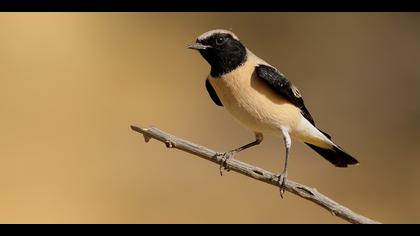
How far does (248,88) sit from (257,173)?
0.89 metres

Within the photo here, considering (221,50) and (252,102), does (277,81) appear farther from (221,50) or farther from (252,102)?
(221,50)

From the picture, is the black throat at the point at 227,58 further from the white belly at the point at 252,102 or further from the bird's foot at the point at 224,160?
the bird's foot at the point at 224,160

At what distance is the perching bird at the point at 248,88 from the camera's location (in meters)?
4.96

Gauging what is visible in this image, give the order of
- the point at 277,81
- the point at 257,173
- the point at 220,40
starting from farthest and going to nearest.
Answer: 1. the point at 277,81
2. the point at 220,40
3. the point at 257,173

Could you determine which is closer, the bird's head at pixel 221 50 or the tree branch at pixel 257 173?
the tree branch at pixel 257 173

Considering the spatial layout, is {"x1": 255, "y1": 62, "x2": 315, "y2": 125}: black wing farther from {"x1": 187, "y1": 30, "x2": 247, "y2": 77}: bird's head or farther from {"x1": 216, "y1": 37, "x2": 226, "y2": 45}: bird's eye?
{"x1": 216, "y1": 37, "x2": 226, "y2": 45}: bird's eye

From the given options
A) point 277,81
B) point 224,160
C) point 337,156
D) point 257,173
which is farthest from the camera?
point 337,156

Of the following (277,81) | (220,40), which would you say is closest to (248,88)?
(277,81)

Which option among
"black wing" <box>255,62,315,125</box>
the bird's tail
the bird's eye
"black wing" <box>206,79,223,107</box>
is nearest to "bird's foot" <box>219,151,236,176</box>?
"black wing" <box>206,79,223,107</box>

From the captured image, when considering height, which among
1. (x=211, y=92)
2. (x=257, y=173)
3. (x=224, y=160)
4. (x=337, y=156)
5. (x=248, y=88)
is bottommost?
(x=257, y=173)

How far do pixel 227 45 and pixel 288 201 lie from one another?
18.4 feet

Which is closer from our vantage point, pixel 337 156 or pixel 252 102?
pixel 252 102

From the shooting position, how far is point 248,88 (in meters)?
4.99

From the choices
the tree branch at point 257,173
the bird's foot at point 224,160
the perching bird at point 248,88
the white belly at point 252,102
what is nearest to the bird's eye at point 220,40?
the perching bird at point 248,88
